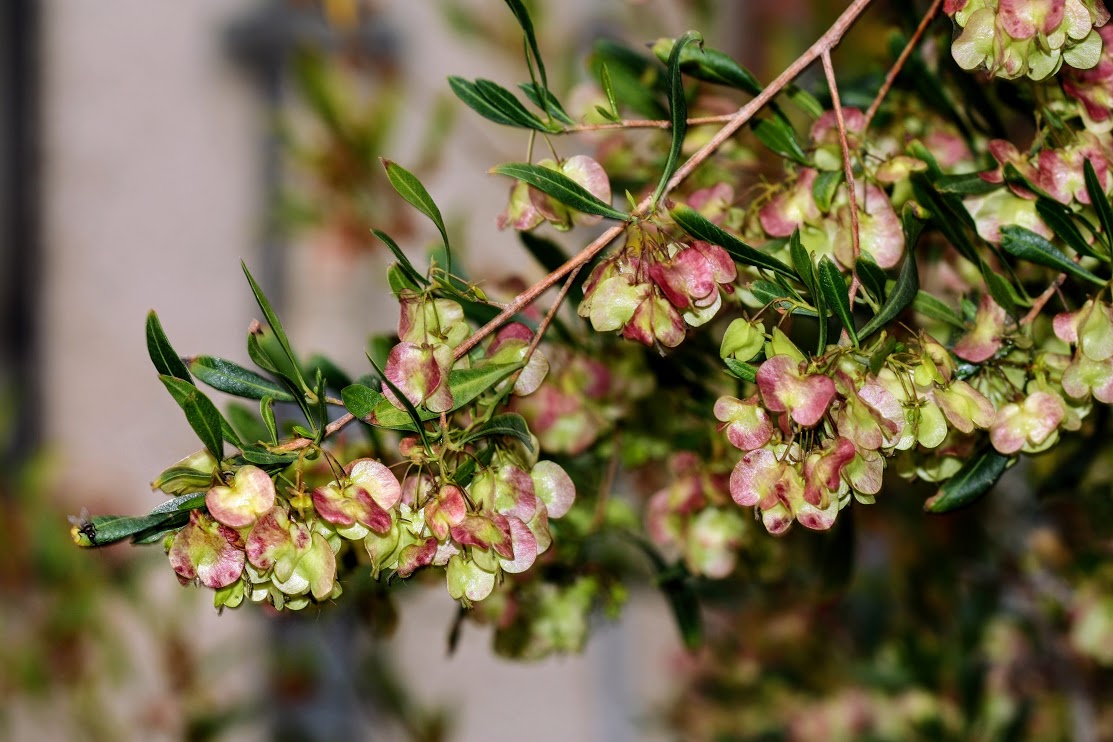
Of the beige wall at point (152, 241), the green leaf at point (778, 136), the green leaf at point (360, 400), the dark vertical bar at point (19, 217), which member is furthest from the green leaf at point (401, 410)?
the dark vertical bar at point (19, 217)

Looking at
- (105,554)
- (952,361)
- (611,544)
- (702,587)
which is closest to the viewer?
(952,361)

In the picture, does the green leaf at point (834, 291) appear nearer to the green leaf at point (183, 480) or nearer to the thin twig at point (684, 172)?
the thin twig at point (684, 172)

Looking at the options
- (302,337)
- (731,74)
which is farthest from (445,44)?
(731,74)

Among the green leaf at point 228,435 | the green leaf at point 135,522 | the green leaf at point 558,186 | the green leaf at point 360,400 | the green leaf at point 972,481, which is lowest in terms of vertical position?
the green leaf at point 972,481

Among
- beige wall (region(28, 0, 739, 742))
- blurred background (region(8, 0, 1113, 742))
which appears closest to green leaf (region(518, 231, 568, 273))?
blurred background (region(8, 0, 1113, 742))

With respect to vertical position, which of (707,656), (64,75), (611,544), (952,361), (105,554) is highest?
(952,361)

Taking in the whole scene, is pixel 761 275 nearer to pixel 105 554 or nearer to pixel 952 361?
pixel 952 361
